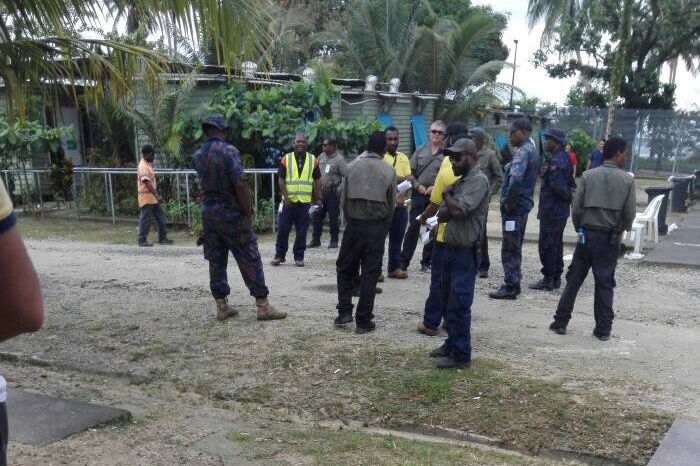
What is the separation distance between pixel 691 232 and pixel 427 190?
6809mm

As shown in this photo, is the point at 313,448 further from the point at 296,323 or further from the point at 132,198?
the point at 132,198

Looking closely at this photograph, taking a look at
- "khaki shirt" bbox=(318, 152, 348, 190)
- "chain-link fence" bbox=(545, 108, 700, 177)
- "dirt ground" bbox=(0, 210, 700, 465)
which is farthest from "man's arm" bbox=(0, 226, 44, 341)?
"chain-link fence" bbox=(545, 108, 700, 177)

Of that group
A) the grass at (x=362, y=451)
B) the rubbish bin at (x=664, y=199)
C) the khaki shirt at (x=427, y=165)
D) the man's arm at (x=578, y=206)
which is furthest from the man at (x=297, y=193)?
the rubbish bin at (x=664, y=199)

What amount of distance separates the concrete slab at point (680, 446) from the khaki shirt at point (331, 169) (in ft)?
22.5

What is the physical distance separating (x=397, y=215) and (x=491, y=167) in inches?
47.3

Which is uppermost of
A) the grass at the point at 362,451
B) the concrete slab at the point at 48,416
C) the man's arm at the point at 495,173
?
the man's arm at the point at 495,173

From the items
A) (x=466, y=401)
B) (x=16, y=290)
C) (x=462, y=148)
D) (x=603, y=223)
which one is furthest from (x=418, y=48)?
(x=16, y=290)

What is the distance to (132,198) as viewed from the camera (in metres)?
13.9

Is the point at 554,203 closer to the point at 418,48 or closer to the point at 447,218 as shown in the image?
the point at 447,218

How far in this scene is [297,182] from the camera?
8891 millimetres

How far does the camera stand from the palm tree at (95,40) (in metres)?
5.50

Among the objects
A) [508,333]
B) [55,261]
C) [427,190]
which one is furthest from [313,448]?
[55,261]

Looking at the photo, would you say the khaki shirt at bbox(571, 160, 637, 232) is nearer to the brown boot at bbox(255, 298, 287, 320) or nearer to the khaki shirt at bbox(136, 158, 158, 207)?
the brown boot at bbox(255, 298, 287, 320)

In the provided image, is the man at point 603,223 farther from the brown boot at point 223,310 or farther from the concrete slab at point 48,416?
the concrete slab at point 48,416
